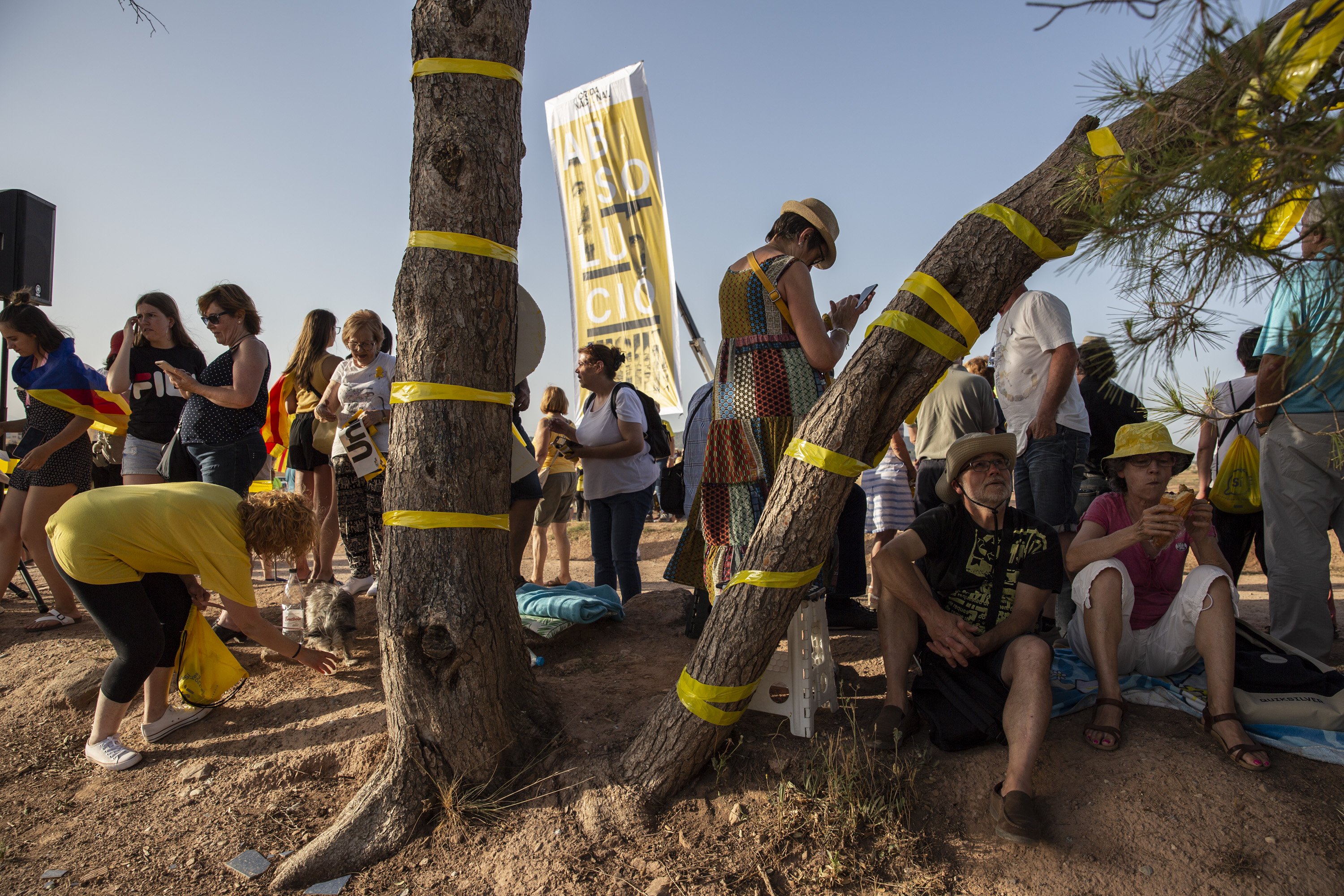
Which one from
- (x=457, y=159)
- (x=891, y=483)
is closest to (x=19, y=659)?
(x=457, y=159)

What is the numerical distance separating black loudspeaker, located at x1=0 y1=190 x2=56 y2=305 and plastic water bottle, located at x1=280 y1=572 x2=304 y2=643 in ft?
12.5

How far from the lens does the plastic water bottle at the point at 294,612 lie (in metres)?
4.32

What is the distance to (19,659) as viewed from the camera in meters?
4.54

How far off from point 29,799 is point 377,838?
178 cm

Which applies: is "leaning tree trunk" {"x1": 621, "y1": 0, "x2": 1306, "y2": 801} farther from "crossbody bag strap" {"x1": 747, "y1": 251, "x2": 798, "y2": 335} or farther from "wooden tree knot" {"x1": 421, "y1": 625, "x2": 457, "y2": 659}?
"wooden tree knot" {"x1": 421, "y1": 625, "x2": 457, "y2": 659}

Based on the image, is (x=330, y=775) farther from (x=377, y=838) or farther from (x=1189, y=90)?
(x=1189, y=90)

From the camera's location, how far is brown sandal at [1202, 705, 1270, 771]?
2.48m

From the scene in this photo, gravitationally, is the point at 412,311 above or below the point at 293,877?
above

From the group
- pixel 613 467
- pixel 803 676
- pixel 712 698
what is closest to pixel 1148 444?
pixel 803 676

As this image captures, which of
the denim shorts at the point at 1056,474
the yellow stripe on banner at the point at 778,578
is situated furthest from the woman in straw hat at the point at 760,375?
the denim shorts at the point at 1056,474

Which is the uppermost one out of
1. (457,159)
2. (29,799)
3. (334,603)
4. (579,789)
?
(457,159)

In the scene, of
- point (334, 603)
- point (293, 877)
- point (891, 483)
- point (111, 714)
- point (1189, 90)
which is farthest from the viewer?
point (891, 483)

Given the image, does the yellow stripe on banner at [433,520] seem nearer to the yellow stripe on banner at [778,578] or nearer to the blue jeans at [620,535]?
the yellow stripe on banner at [778,578]

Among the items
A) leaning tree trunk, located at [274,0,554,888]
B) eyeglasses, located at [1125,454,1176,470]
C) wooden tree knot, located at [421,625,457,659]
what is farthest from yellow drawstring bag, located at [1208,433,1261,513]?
wooden tree knot, located at [421,625,457,659]
